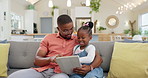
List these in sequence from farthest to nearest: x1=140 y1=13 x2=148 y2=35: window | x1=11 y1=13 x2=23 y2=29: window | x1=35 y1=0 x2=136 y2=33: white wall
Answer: x1=35 y1=0 x2=136 y2=33: white wall
x1=140 y1=13 x2=148 y2=35: window
x1=11 y1=13 x2=23 y2=29: window

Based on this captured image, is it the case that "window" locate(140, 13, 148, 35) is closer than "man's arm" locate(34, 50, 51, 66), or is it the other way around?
"man's arm" locate(34, 50, 51, 66)

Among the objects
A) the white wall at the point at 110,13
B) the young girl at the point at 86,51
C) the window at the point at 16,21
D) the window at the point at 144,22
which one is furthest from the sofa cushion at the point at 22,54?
the white wall at the point at 110,13

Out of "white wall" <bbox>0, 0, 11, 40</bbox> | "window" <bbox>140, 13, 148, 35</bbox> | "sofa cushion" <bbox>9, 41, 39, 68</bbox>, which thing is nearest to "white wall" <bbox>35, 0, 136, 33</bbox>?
"window" <bbox>140, 13, 148, 35</bbox>

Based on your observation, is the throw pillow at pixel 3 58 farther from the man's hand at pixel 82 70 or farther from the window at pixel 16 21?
the window at pixel 16 21

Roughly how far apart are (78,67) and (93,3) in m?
5.39

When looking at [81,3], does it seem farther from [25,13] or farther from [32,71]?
[32,71]

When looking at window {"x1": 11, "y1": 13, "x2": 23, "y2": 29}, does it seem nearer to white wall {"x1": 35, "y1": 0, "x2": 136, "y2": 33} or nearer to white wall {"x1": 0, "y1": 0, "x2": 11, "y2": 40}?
white wall {"x1": 0, "y1": 0, "x2": 11, "y2": 40}

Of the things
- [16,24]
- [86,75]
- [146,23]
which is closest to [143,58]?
[86,75]

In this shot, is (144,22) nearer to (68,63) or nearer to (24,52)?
(24,52)

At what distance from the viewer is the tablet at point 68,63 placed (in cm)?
136

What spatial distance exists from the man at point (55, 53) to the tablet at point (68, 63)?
46 millimetres

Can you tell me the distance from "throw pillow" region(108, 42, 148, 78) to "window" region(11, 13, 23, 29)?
6746 millimetres

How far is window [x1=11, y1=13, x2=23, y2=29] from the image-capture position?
781 cm

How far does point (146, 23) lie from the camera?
952 centimetres
